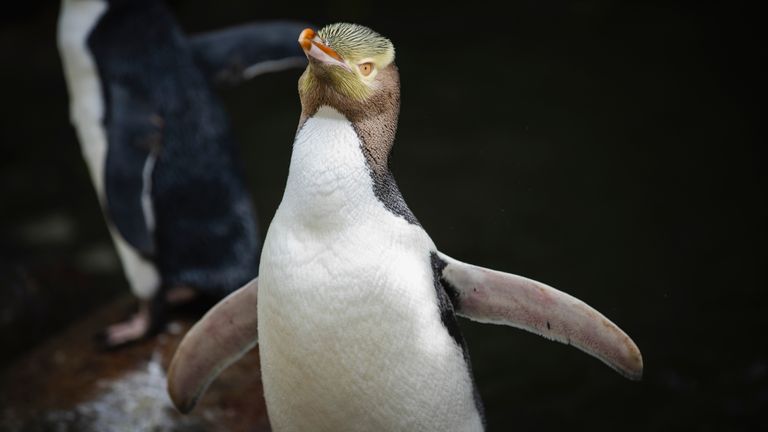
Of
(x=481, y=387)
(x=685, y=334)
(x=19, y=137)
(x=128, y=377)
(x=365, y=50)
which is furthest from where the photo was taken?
(x=19, y=137)

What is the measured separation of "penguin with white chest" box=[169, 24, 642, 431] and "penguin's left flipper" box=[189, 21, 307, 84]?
5.57 feet

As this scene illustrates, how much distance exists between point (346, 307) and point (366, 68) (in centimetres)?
47

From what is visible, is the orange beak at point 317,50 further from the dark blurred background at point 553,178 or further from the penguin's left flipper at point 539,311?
the dark blurred background at point 553,178

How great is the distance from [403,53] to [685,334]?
12.3 feet

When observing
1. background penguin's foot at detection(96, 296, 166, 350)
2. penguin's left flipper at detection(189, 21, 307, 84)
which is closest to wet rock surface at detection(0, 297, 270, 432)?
background penguin's foot at detection(96, 296, 166, 350)

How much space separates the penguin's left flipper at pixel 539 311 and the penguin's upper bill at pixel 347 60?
451 millimetres

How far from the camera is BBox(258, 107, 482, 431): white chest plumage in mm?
1746

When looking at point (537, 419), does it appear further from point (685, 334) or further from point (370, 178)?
point (370, 178)

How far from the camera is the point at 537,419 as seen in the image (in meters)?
3.33

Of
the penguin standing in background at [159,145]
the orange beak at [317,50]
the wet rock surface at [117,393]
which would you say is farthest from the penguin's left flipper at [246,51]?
the orange beak at [317,50]

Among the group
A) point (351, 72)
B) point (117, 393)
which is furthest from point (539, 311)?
point (117, 393)

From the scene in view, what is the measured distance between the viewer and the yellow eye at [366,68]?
1711 millimetres

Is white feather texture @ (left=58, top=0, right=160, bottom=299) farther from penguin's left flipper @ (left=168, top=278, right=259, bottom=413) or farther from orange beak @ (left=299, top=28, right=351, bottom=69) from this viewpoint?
orange beak @ (left=299, top=28, right=351, bottom=69)

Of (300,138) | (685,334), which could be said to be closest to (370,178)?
(300,138)
